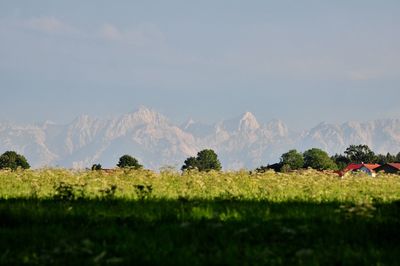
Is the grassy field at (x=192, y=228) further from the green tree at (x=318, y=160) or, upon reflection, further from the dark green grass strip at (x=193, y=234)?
the green tree at (x=318, y=160)

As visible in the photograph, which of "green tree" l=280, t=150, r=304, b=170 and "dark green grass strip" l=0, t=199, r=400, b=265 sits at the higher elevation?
"green tree" l=280, t=150, r=304, b=170

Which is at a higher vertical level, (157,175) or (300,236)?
(157,175)

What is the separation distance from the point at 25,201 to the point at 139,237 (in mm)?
5056

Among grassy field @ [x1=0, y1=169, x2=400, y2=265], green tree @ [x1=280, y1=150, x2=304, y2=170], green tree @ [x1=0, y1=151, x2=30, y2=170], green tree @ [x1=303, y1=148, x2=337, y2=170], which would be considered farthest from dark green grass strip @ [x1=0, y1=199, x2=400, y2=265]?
green tree @ [x1=280, y1=150, x2=304, y2=170]

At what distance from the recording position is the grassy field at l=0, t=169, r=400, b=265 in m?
7.98

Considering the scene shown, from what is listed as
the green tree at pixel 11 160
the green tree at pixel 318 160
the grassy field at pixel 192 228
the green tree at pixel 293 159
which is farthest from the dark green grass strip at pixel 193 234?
the green tree at pixel 293 159

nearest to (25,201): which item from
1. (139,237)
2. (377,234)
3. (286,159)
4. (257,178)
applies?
(139,237)

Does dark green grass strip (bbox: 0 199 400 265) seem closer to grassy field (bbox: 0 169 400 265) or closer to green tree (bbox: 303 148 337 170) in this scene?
grassy field (bbox: 0 169 400 265)

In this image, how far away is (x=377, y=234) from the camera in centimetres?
962

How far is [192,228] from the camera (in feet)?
32.0

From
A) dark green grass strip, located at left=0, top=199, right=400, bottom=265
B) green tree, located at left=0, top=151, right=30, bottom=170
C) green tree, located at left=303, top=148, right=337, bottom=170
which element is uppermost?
green tree, located at left=303, top=148, right=337, bottom=170

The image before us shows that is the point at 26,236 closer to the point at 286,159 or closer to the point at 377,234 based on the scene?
the point at 377,234

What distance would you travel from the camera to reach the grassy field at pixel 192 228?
26.2 ft

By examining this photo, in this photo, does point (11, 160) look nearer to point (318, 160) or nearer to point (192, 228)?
point (318, 160)
